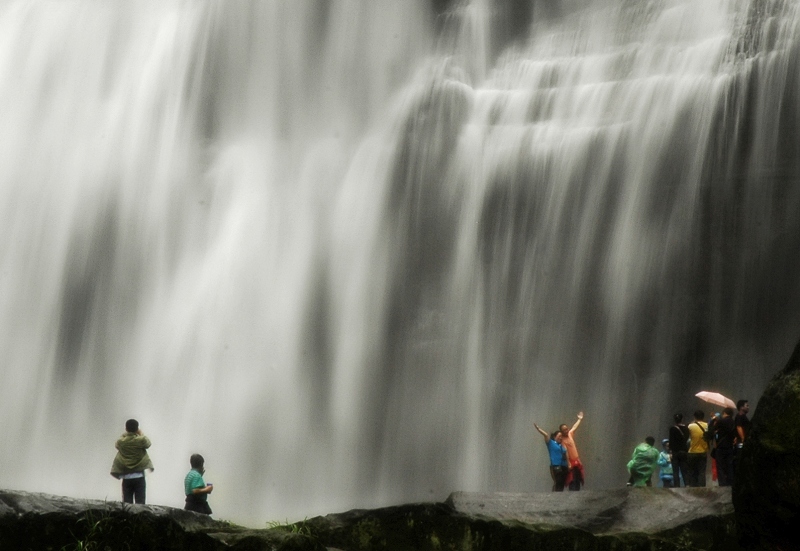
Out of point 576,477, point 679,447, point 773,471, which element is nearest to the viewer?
point 773,471

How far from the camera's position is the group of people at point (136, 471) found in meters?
13.4

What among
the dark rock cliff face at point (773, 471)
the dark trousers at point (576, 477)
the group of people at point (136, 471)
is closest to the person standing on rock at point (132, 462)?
the group of people at point (136, 471)

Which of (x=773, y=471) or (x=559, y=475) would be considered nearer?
(x=773, y=471)

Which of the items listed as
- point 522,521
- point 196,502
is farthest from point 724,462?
point 196,502

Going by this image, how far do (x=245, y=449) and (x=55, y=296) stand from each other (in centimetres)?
909

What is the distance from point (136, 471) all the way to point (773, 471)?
8569mm

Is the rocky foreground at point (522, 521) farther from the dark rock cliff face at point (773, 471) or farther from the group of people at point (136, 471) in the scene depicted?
the group of people at point (136, 471)

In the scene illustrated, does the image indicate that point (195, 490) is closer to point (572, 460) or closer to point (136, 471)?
point (136, 471)

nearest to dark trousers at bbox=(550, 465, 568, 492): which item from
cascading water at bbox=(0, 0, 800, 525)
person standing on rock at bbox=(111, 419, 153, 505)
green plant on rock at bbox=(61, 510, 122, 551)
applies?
person standing on rock at bbox=(111, 419, 153, 505)

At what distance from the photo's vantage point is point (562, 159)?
28672 mm

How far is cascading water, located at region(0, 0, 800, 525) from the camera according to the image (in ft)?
83.4

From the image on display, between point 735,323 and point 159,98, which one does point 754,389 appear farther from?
point 159,98

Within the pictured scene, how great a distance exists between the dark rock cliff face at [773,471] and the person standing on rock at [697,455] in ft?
27.2

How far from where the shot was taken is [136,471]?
44.5ft
